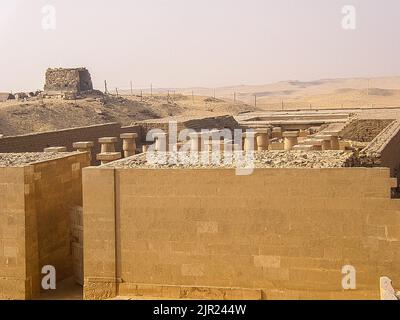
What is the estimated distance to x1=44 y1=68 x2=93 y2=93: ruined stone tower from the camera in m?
44.8

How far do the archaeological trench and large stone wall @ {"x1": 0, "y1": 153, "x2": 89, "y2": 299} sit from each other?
21mm

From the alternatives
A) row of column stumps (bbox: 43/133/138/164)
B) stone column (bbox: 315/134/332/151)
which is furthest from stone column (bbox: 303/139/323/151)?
row of column stumps (bbox: 43/133/138/164)

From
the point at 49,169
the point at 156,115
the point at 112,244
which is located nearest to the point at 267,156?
the point at 112,244

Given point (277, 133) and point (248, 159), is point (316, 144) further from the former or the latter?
point (277, 133)

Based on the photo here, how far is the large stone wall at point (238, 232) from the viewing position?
28.9ft

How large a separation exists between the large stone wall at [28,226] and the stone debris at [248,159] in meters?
1.55

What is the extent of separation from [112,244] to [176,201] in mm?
1304

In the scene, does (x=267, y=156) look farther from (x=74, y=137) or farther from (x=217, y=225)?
(x=74, y=137)

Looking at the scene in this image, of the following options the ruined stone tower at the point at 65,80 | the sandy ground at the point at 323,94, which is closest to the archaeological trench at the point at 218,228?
the ruined stone tower at the point at 65,80

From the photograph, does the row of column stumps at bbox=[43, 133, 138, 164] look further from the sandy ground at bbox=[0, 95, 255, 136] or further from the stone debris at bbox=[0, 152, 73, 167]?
the sandy ground at bbox=[0, 95, 255, 136]

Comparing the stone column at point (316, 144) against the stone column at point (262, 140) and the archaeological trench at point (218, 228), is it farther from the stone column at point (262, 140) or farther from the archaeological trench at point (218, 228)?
the stone column at point (262, 140)

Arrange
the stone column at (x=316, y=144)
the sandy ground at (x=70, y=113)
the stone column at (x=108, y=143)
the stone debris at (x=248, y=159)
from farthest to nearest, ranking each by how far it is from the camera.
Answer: the sandy ground at (x=70, y=113) < the stone column at (x=108, y=143) < the stone column at (x=316, y=144) < the stone debris at (x=248, y=159)
